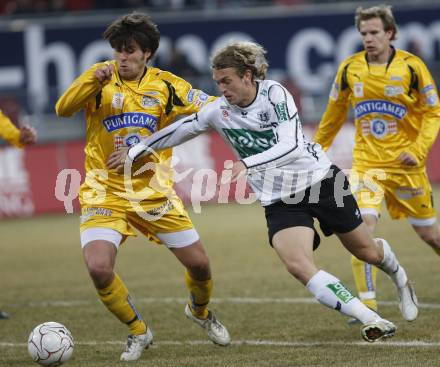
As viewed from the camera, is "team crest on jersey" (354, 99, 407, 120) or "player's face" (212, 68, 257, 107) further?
"team crest on jersey" (354, 99, 407, 120)

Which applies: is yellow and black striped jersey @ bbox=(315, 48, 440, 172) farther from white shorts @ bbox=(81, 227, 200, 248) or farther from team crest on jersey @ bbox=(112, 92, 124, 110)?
team crest on jersey @ bbox=(112, 92, 124, 110)

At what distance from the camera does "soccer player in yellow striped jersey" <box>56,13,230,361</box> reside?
278 inches

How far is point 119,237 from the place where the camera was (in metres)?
7.16

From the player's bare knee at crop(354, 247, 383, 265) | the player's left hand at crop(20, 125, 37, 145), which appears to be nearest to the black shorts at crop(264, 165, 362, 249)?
the player's bare knee at crop(354, 247, 383, 265)

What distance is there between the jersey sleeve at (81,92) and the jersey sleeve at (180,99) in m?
0.60

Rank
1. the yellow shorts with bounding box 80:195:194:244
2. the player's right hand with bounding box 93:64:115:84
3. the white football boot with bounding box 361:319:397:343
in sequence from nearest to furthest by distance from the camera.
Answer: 1. the white football boot with bounding box 361:319:397:343
2. the player's right hand with bounding box 93:64:115:84
3. the yellow shorts with bounding box 80:195:194:244

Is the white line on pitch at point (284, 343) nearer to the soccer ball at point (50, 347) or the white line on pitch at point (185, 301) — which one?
the soccer ball at point (50, 347)

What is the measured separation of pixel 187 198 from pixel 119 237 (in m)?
12.0

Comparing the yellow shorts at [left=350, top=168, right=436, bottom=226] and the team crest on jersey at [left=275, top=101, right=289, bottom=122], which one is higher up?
the team crest on jersey at [left=275, top=101, right=289, bottom=122]

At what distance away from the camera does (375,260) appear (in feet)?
23.5

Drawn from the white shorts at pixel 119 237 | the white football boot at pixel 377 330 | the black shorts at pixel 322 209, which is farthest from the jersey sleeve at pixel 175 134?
the white football boot at pixel 377 330

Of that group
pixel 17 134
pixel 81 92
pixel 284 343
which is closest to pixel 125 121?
pixel 81 92

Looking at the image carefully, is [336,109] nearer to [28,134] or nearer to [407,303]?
[407,303]

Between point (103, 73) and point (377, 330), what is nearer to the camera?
point (377, 330)
